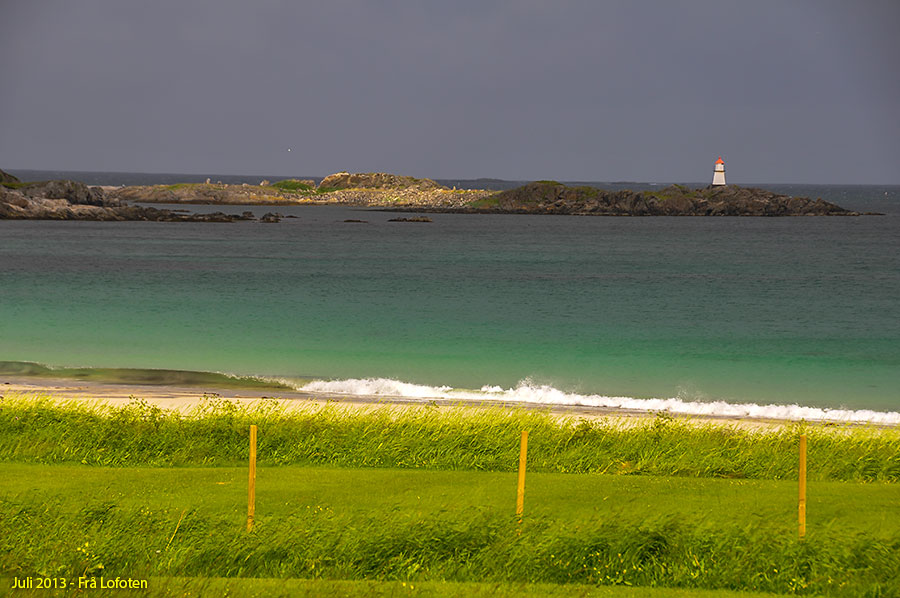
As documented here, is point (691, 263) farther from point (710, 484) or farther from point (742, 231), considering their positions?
point (710, 484)

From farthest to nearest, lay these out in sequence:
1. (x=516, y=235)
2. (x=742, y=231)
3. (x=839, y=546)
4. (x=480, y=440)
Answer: (x=742, y=231) → (x=516, y=235) → (x=480, y=440) → (x=839, y=546)

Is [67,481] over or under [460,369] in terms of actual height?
over

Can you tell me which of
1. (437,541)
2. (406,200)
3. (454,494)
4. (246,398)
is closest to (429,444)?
(454,494)

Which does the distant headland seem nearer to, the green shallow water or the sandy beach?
the green shallow water

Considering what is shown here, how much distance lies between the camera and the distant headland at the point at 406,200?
368 ft

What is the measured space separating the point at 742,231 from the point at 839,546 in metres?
104

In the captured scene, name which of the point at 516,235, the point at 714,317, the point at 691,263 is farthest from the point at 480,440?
the point at 516,235

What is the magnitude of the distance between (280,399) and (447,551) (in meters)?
15.5

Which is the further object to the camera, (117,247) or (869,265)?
(117,247)

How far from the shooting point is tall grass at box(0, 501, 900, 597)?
10.4 metres

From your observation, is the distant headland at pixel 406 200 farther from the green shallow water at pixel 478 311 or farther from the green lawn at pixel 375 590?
the green lawn at pixel 375 590

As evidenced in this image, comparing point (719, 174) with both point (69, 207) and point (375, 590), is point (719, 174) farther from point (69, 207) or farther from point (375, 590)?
point (375, 590)

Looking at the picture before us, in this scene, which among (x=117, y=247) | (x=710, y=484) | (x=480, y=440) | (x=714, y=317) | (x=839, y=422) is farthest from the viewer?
(x=117, y=247)

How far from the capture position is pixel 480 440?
16.9 meters
